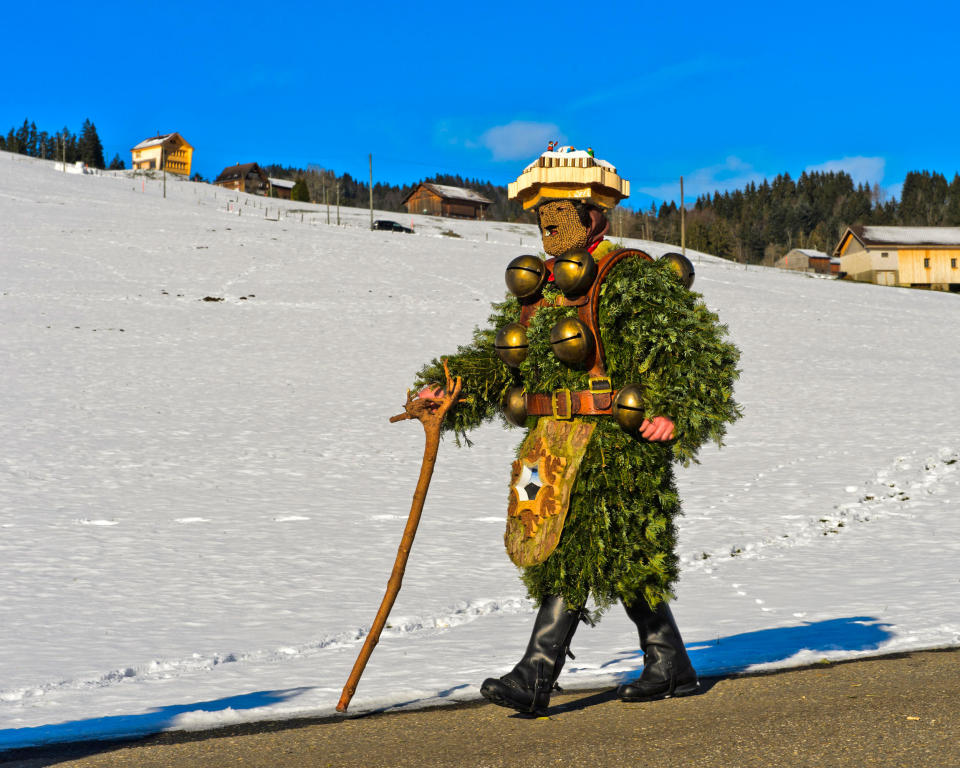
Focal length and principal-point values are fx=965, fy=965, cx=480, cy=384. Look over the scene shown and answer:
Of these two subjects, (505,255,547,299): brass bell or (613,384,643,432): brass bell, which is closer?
(613,384,643,432): brass bell

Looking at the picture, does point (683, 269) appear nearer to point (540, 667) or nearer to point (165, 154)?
point (540, 667)

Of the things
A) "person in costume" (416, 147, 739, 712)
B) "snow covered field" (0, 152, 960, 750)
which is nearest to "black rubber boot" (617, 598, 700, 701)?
"person in costume" (416, 147, 739, 712)

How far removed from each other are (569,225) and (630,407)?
95cm

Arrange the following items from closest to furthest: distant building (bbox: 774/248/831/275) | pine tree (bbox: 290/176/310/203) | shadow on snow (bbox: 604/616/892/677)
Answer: shadow on snow (bbox: 604/616/892/677)
pine tree (bbox: 290/176/310/203)
distant building (bbox: 774/248/831/275)

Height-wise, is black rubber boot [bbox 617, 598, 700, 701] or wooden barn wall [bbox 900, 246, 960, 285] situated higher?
wooden barn wall [bbox 900, 246, 960, 285]

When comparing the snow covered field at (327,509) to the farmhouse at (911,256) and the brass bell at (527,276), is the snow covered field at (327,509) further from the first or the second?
the farmhouse at (911,256)

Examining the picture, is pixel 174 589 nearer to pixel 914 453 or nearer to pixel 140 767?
pixel 140 767

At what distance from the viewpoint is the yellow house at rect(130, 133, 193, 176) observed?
105m

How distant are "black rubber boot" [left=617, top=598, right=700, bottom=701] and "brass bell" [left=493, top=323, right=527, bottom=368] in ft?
4.02

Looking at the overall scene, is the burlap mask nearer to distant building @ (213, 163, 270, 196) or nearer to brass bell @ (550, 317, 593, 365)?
brass bell @ (550, 317, 593, 365)

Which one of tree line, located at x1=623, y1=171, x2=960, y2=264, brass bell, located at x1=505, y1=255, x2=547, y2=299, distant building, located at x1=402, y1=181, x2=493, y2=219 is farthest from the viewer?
tree line, located at x1=623, y1=171, x2=960, y2=264

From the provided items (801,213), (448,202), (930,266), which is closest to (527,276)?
(930,266)

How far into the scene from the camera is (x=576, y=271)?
421 cm

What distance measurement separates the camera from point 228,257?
3394 cm
